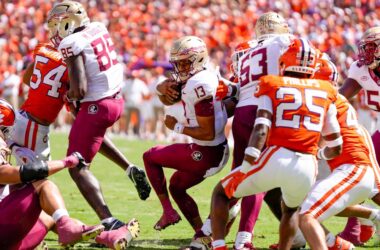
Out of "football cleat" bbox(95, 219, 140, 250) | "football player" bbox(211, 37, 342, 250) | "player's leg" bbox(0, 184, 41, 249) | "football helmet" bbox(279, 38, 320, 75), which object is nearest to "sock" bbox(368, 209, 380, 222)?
"football player" bbox(211, 37, 342, 250)

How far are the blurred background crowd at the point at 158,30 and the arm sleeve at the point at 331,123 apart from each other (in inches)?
511

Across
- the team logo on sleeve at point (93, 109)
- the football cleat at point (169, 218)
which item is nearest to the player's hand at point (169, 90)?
the team logo on sleeve at point (93, 109)

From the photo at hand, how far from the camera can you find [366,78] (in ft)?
24.7

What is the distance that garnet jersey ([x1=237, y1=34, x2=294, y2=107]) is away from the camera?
635 centimetres

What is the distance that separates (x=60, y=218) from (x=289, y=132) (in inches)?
60.8

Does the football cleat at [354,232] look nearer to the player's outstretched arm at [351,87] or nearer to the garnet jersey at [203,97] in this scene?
the player's outstretched arm at [351,87]

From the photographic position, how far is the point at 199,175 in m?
6.80

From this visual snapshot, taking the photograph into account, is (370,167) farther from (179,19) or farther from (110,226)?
(179,19)

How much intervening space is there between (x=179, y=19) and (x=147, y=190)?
16336 mm

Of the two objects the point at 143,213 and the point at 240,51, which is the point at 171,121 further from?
the point at 143,213

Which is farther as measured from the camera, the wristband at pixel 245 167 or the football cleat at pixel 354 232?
the football cleat at pixel 354 232

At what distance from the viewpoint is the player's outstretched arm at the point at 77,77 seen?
6602 mm

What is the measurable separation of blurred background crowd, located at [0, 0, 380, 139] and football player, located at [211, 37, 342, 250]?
12977mm

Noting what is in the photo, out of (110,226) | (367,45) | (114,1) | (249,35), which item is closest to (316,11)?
(249,35)
